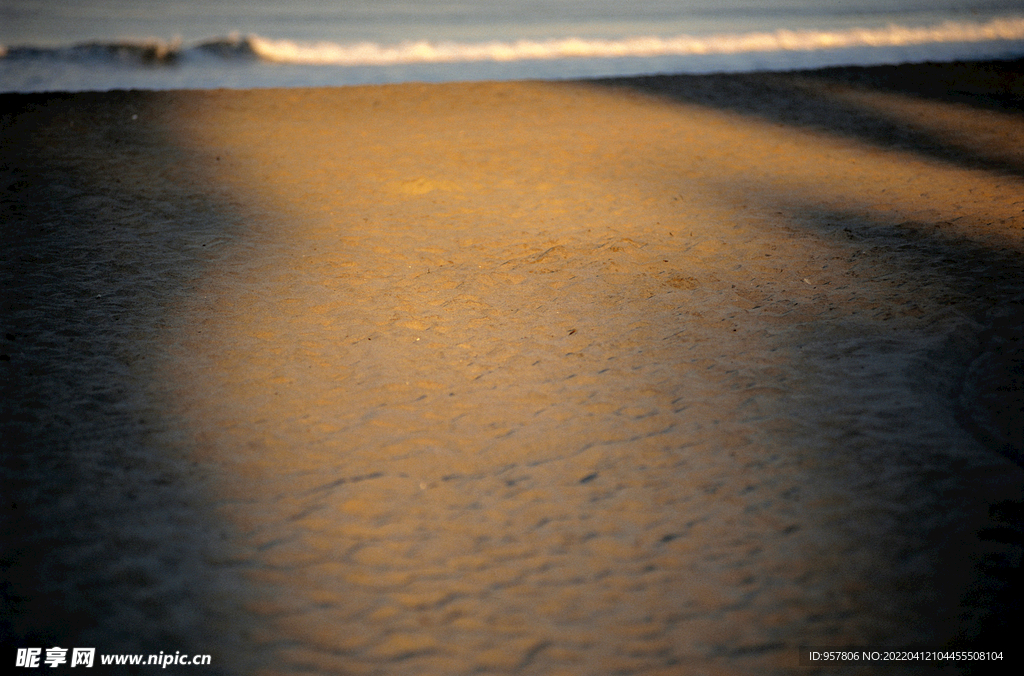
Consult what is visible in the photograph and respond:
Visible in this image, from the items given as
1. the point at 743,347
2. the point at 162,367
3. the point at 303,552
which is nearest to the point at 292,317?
the point at 162,367

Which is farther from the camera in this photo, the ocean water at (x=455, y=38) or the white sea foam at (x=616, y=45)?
the white sea foam at (x=616, y=45)

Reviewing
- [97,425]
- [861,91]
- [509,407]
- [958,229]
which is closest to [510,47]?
[861,91]

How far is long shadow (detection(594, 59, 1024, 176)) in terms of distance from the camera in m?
5.96

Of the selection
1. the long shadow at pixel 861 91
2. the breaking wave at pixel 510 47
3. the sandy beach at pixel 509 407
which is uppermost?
the breaking wave at pixel 510 47

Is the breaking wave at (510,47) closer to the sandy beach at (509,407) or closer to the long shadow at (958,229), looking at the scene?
the long shadow at (958,229)

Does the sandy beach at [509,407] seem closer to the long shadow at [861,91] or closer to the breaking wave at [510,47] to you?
the long shadow at [861,91]

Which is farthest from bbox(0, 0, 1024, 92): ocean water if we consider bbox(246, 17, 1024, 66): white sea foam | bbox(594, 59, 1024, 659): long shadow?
bbox(594, 59, 1024, 659): long shadow

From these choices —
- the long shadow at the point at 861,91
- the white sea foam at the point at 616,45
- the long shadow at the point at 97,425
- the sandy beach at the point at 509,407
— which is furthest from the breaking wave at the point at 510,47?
the long shadow at the point at 97,425

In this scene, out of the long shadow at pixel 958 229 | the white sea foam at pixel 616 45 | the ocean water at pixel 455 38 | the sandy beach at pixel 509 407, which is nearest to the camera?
the sandy beach at pixel 509 407

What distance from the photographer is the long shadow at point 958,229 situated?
222cm

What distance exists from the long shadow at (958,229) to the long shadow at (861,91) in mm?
10

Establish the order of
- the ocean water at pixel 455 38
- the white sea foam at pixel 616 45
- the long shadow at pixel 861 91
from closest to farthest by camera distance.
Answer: the long shadow at pixel 861 91 < the ocean water at pixel 455 38 < the white sea foam at pixel 616 45

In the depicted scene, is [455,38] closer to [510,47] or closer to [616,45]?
[510,47]

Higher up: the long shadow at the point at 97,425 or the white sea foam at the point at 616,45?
the white sea foam at the point at 616,45
